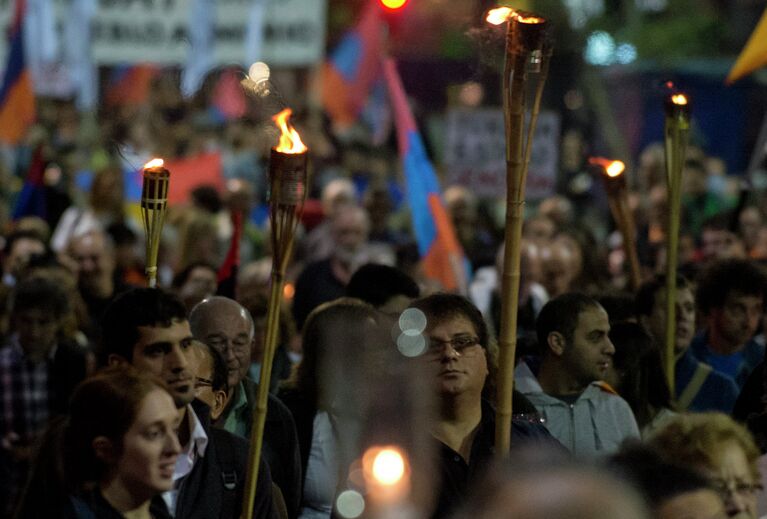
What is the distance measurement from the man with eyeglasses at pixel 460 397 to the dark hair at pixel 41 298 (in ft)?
11.4

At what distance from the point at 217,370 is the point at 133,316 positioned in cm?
69

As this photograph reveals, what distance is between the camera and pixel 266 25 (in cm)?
2170

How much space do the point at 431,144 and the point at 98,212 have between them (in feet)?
38.8

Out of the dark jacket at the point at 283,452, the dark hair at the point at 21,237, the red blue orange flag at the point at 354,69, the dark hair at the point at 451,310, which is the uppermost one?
Answer: the red blue orange flag at the point at 354,69

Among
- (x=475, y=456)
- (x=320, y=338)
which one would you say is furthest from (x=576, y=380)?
(x=475, y=456)

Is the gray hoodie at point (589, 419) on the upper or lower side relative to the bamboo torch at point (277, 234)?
lower

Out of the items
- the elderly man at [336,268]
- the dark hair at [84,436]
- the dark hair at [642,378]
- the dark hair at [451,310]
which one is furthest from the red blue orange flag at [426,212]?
the dark hair at [84,436]

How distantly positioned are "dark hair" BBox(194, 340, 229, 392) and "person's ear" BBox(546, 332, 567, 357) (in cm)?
145

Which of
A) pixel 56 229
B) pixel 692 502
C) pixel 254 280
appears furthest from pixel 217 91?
pixel 692 502

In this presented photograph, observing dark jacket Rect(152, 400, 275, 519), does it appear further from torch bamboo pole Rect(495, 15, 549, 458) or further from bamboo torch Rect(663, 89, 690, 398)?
bamboo torch Rect(663, 89, 690, 398)

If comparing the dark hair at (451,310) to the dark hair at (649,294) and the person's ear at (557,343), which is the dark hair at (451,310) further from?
the dark hair at (649,294)

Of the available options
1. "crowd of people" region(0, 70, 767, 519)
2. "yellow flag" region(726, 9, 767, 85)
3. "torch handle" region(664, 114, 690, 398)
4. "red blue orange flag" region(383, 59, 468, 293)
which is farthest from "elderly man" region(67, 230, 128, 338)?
"torch handle" region(664, 114, 690, 398)

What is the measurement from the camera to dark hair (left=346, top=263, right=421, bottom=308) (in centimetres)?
898

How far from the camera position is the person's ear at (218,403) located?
6.80 m
